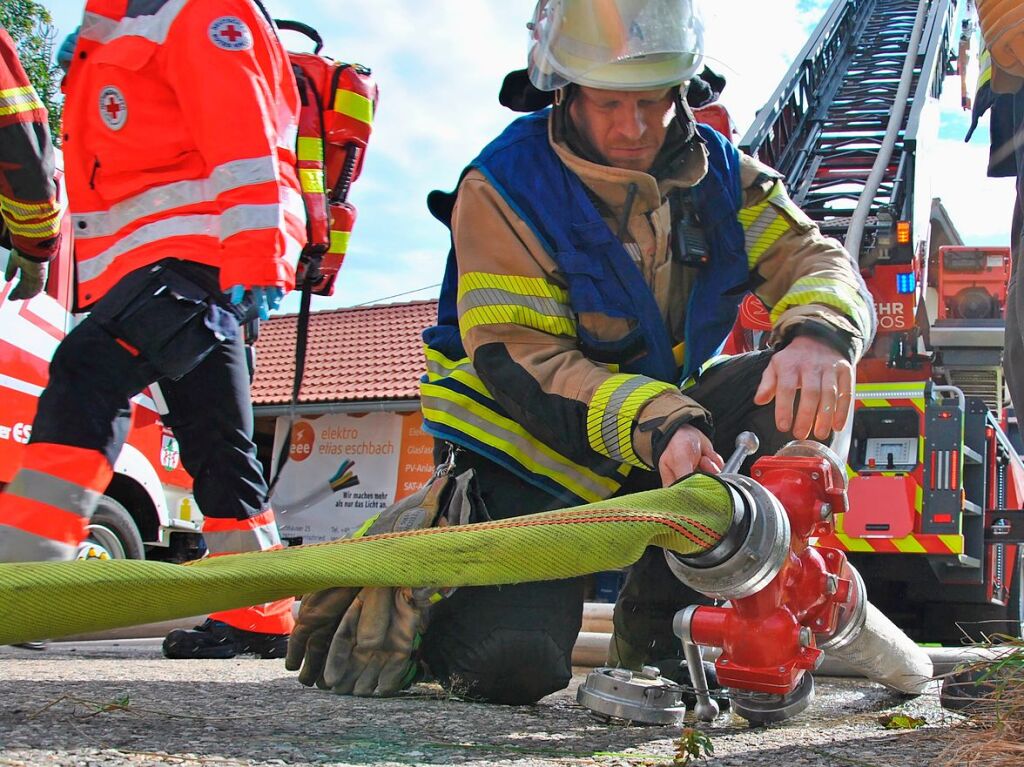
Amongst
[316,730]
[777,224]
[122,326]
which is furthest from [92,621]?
[777,224]

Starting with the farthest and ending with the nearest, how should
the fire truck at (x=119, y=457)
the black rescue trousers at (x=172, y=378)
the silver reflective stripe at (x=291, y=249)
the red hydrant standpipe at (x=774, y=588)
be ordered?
1. the fire truck at (x=119, y=457)
2. the silver reflective stripe at (x=291, y=249)
3. the black rescue trousers at (x=172, y=378)
4. the red hydrant standpipe at (x=774, y=588)

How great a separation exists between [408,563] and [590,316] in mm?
1001

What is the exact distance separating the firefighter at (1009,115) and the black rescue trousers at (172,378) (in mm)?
2024

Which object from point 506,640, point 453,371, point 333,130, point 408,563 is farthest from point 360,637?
point 333,130

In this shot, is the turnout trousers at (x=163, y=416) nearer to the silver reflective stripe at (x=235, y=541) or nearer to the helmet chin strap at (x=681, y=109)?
the silver reflective stripe at (x=235, y=541)

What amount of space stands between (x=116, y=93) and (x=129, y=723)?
1987 millimetres

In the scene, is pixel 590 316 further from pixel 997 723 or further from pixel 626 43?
pixel 997 723

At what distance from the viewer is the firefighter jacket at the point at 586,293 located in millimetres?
2102

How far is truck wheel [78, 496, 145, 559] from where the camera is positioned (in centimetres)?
496

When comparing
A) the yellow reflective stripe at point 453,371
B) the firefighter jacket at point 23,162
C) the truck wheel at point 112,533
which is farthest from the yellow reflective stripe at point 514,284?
the truck wheel at point 112,533

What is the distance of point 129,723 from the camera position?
150 centimetres

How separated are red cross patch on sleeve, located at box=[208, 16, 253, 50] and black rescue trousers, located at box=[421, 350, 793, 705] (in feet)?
4.41

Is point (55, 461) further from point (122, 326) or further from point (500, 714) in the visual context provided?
point (500, 714)

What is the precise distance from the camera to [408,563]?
1396mm
